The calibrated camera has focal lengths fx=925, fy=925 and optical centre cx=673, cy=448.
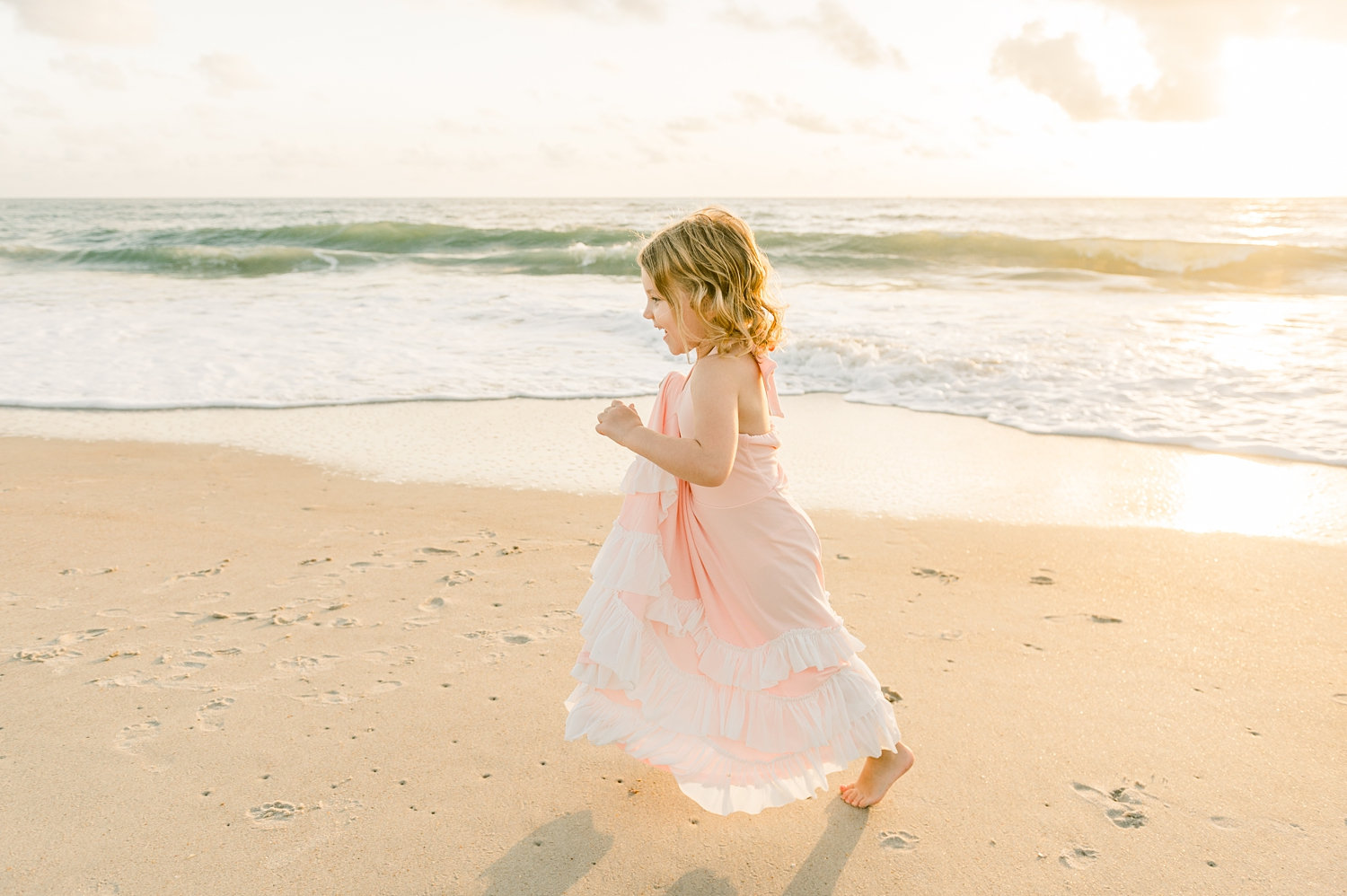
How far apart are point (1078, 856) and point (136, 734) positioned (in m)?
2.42

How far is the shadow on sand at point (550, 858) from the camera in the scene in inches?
79.3

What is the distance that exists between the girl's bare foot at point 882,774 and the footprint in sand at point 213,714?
1.74 metres

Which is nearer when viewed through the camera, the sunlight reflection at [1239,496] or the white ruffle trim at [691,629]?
the white ruffle trim at [691,629]

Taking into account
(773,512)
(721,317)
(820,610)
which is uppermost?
(721,317)

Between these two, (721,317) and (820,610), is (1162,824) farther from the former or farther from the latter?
(721,317)

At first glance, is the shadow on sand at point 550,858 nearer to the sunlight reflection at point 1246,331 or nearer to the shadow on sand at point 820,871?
the shadow on sand at point 820,871

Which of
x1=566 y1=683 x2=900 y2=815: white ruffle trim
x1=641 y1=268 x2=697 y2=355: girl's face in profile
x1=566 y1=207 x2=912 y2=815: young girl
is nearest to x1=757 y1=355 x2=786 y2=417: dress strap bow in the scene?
x1=566 y1=207 x2=912 y2=815: young girl

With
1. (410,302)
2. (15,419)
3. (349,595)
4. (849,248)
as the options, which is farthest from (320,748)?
(849,248)

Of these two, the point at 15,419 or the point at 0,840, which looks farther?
the point at 15,419

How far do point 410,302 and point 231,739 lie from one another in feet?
35.3

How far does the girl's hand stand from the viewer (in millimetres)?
2023

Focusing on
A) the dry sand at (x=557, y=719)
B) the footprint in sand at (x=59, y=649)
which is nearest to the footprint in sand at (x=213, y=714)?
the dry sand at (x=557, y=719)

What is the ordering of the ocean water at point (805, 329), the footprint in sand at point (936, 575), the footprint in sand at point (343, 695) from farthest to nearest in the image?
1. the ocean water at point (805, 329)
2. the footprint in sand at point (936, 575)
3. the footprint in sand at point (343, 695)

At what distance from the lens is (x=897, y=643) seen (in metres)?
3.16
